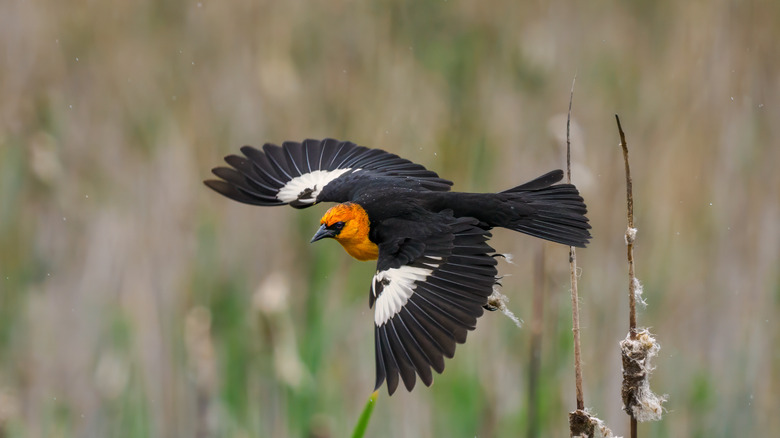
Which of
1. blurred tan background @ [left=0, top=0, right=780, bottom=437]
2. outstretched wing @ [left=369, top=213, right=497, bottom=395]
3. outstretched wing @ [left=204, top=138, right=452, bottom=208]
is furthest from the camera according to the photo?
blurred tan background @ [left=0, top=0, right=780, bottom=437]

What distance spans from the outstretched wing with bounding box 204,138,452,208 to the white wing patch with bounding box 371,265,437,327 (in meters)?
0.61

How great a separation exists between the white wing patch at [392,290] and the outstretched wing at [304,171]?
1.99ft

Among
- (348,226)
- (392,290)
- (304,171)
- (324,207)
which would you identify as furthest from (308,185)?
(392,290)

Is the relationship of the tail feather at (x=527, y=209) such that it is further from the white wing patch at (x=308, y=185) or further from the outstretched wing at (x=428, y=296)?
the white wing patch at (x=308, y=185)

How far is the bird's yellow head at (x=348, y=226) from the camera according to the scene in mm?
2355

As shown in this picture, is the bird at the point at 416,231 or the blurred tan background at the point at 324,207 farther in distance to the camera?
the blurred tan background at the point at 324,207

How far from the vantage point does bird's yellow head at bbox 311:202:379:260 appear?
236 centimetres

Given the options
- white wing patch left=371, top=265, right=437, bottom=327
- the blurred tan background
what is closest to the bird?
white wing patch left=371, top=265, right=437, bottom=327

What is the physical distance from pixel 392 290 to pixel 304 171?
111 centimetres

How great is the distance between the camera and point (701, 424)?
293 centimetres

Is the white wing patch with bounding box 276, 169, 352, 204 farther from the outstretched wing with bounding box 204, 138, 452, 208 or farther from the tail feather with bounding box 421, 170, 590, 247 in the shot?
the tail feather with bounding box 421, 170, 590, 247

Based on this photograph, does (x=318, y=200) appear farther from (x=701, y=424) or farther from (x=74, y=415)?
(x=701, y=424)

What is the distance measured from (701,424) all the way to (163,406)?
1824 millimetres

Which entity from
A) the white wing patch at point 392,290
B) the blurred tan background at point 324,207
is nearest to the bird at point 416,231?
the white wing patch at point 392,290
